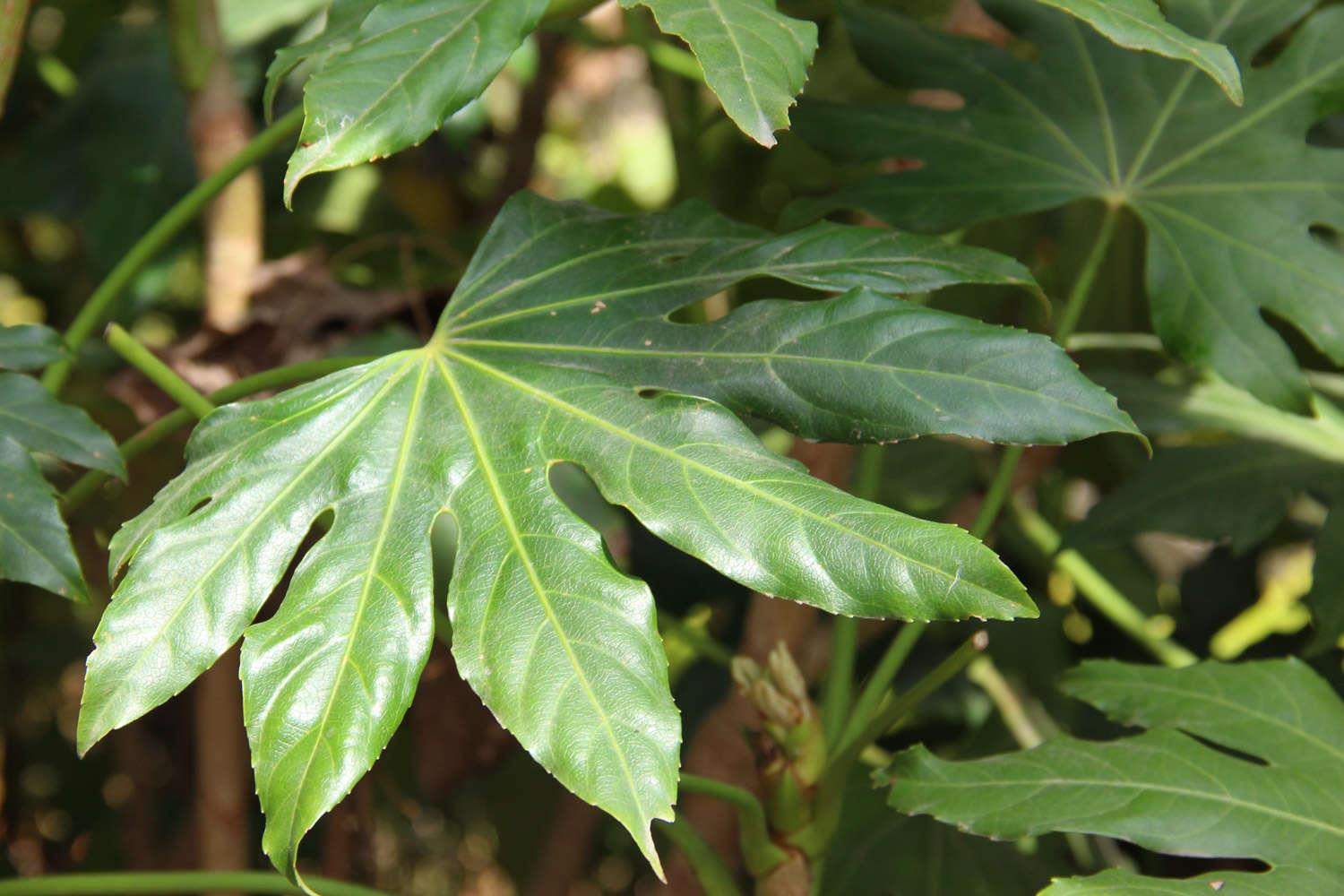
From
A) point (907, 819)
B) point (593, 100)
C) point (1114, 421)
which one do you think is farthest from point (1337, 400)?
point (593, 100)

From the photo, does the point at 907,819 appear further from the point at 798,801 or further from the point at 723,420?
the point at 723,420

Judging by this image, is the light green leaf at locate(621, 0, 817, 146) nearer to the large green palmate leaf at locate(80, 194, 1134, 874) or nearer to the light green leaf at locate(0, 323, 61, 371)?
the large green palmate leaf at locate(80, 194, 1134, 874)

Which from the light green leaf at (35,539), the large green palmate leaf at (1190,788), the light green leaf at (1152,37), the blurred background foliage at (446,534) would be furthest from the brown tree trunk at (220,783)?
the light green leaf at (1152,37)

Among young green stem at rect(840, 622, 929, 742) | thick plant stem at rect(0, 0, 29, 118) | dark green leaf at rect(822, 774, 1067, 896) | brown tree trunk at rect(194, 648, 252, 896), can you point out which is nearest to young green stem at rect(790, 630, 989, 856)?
young green stem at rect(840, 622, 929, 742)

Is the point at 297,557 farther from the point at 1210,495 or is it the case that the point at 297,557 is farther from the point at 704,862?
the point at 1210,495

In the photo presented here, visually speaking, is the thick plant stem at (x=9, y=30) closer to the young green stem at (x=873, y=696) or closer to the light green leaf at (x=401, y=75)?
the light green leaf at (x=401, y=75)

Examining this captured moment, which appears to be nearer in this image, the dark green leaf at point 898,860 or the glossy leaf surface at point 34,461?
the glossy leaf surface at point 34,461
